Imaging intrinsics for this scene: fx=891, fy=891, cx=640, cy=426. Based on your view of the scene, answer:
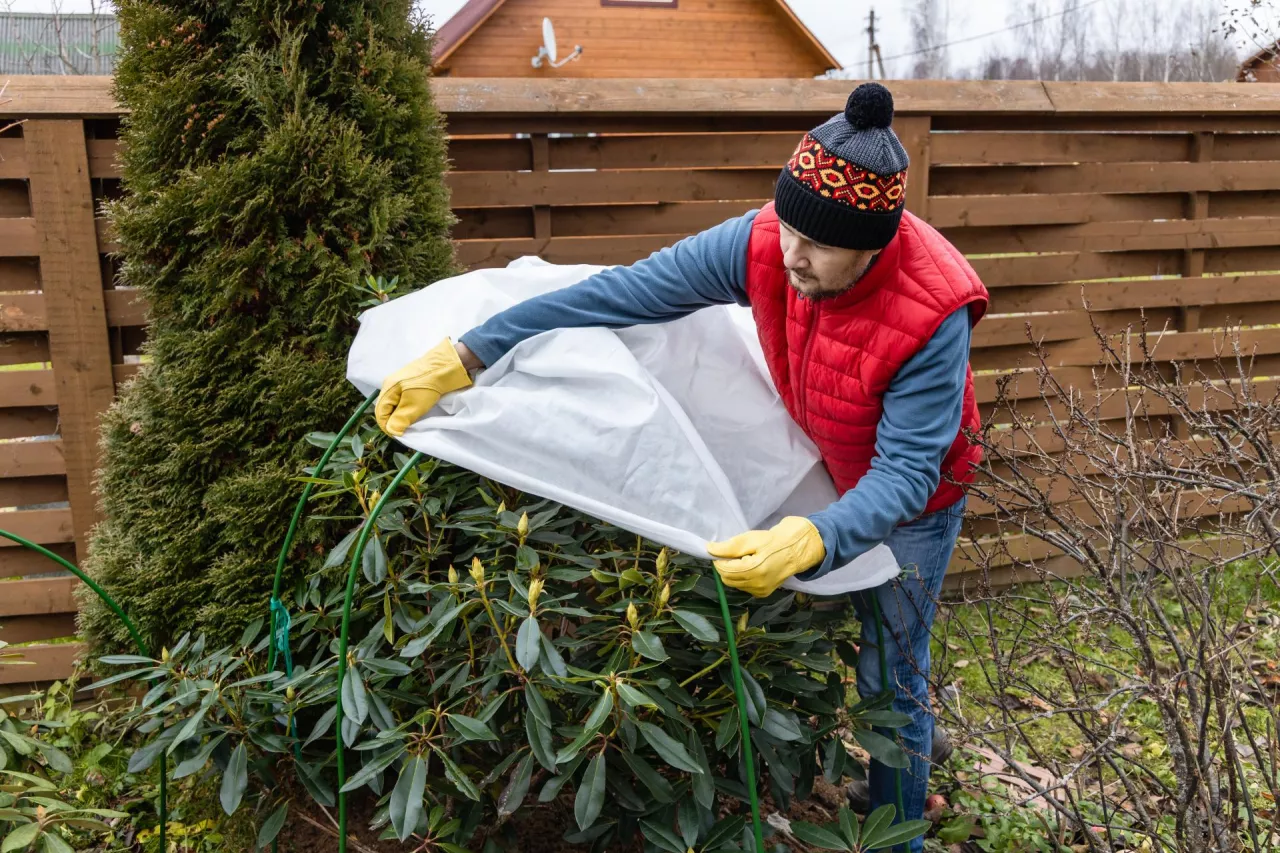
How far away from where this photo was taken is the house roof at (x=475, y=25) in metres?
15.6

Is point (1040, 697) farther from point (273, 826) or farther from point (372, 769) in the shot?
point (273, 826)

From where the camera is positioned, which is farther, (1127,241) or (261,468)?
(1127,241)

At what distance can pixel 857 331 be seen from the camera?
6.25ft

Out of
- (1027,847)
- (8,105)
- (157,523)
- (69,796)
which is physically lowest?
(1027,847)

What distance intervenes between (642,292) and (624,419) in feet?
1.32

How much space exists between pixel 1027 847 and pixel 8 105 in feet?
12.0

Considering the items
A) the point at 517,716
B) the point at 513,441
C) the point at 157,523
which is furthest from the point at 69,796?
the point at 513,441

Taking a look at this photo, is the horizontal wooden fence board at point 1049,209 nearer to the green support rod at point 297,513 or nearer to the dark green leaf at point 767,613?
the dark green leaf at point 767,613

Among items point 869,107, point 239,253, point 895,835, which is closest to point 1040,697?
point 895,835

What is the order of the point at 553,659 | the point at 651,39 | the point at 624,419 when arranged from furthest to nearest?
the point at 651,39
the point at 624,419
the point at 553,659

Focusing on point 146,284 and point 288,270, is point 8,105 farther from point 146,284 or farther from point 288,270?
point 288,270

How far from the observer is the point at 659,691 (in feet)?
5.75

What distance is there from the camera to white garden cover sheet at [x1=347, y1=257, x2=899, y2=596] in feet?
5.69

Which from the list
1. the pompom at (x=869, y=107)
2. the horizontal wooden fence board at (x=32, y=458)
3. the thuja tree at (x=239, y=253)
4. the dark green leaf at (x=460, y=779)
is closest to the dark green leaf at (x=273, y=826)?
the dark green leaf at (x=460, y=779)
